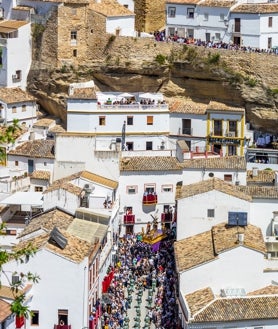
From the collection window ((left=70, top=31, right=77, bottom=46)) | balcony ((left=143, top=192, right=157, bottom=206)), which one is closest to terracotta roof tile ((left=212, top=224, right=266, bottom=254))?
balcony ((left=143, top=192, right=157, bottom=206))

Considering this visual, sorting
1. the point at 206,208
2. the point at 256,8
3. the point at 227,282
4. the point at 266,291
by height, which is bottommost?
the point at 266,291

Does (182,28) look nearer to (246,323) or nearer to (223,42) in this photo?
(223,42)

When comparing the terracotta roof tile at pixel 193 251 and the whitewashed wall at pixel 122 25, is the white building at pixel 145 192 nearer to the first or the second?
the terracotta roof tile at pixel 193 251

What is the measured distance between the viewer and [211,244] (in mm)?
52438

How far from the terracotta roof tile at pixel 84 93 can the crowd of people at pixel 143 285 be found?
11.4 m

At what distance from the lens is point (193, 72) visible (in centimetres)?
7281

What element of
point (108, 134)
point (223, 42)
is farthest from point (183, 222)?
point (223, 42)

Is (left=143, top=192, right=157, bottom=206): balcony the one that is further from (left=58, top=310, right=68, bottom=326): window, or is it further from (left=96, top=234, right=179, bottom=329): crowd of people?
(left=58, top=310, right=68, bottom=326): window

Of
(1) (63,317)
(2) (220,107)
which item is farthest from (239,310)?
(2) (220,107)

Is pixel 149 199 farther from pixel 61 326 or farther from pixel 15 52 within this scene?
pixel 15 52

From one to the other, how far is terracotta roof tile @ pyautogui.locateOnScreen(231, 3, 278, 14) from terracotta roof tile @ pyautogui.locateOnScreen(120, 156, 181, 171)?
12113 mm

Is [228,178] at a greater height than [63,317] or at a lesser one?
greater

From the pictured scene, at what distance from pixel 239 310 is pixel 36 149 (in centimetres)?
2548

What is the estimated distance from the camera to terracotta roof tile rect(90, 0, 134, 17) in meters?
74.3
